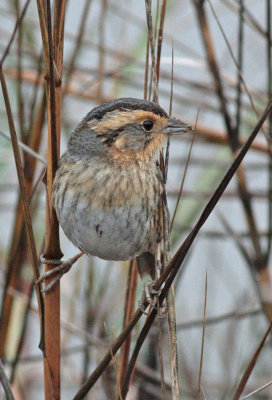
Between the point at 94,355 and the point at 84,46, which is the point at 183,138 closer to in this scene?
the point at 84,46

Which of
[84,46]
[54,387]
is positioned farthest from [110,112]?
[84,46]

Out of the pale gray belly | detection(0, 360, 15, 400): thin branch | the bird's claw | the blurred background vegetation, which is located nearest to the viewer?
detection(0, 360, 15, 400): thin branch

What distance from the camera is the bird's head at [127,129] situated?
2070 millimetres

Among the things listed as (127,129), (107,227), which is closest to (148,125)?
(127,129)

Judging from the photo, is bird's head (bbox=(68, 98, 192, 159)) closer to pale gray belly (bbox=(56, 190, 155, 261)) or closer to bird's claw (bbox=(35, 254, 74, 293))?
pale gray belly (bbox=(56, 190, 155, 261))

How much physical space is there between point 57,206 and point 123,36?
147cm

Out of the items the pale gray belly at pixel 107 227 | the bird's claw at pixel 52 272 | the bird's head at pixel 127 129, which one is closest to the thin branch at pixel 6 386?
the bird's claw at pixel 52 272

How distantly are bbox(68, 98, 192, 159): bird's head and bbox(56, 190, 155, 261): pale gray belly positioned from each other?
178 millimetres

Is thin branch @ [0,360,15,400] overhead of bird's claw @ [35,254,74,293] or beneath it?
beneath

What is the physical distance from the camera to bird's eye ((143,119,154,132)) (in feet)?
6.93

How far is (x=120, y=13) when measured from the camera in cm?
333

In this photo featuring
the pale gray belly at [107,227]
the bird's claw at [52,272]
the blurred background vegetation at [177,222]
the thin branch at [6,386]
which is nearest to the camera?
the thin branch at [6,386]

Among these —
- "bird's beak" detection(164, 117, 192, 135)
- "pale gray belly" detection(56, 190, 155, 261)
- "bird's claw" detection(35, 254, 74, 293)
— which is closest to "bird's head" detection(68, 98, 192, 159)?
"bird's beak" detection(164, 117, 192, 135)

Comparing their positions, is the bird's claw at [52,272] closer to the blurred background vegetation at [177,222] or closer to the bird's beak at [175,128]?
the bird's beak at [175,128]
